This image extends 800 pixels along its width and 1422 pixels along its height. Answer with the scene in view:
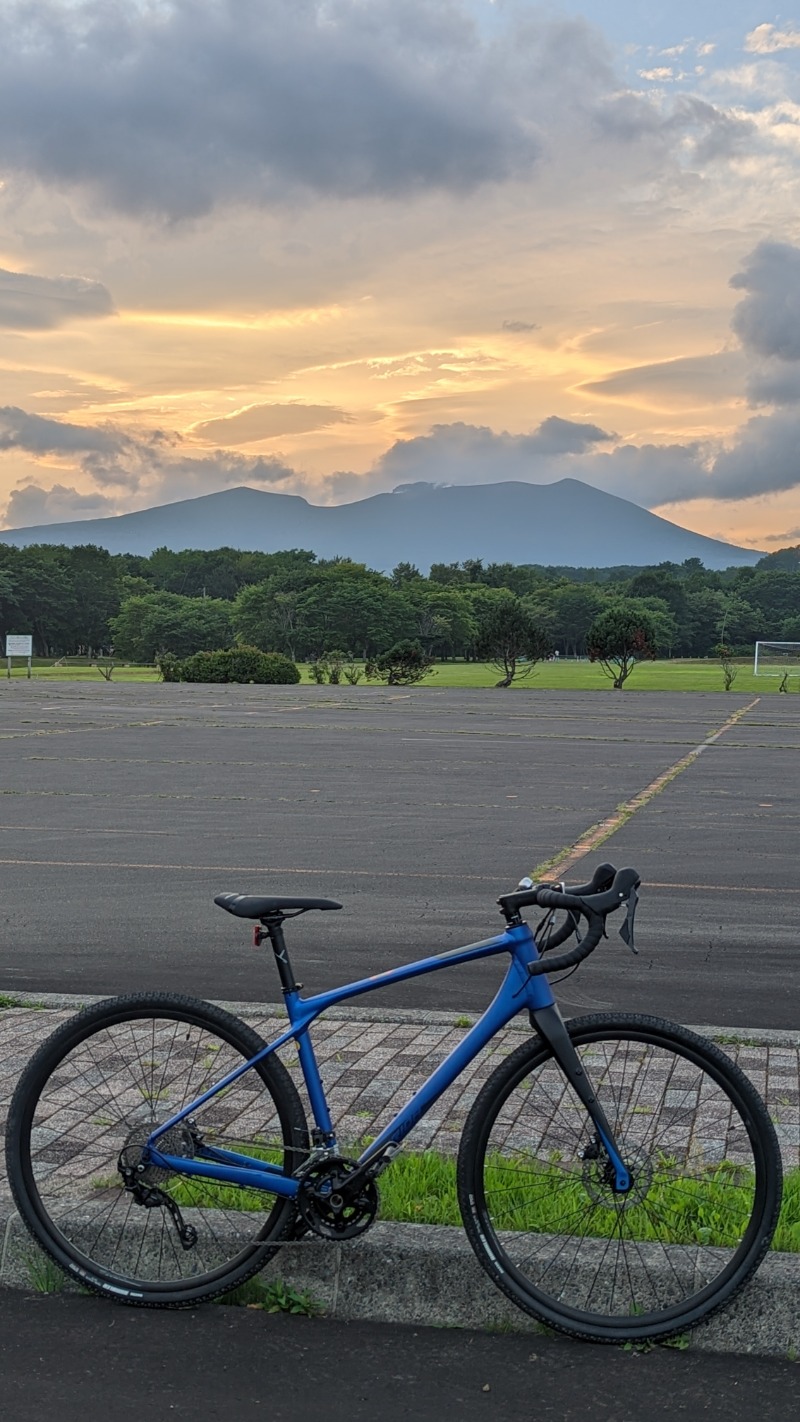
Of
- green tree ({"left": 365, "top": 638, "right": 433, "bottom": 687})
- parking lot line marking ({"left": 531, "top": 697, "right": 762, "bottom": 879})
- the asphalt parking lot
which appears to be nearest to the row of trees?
green tree ({"left": 365, "top": 638, "right": 433, "bottom": 687})

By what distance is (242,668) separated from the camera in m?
64.1

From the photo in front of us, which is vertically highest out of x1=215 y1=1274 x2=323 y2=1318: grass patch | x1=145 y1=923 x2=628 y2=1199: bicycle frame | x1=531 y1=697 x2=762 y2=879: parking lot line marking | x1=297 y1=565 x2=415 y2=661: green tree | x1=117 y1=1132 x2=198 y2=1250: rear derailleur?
x1=297 y1=565 x2=415 y2=661: green tree

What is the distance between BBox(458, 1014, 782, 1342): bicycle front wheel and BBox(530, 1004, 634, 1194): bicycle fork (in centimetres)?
2

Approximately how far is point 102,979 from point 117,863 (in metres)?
4.56

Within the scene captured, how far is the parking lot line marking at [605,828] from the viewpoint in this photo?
39.1 ft

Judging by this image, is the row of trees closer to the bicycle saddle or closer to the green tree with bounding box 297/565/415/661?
the green tree with bounding box 297/565/415/661

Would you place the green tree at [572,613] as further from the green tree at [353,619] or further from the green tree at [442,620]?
the green tree at [353,619]

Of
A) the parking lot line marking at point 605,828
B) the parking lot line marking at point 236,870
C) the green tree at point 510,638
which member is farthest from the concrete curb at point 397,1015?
the green tree at point 510,638

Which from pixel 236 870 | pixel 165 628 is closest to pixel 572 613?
pixel 165 628

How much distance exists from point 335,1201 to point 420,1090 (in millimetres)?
359

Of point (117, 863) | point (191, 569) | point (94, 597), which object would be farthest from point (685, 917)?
point (191, 569)

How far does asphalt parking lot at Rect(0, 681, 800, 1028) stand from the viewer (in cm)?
776

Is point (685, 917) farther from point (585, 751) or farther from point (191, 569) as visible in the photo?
point (191, 569)

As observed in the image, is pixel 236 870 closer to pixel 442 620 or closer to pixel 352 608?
pixel 352 608
